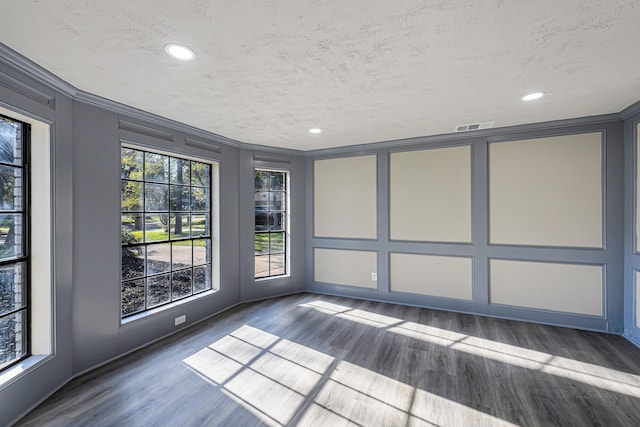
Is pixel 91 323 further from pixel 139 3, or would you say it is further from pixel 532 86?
pixel 532 86

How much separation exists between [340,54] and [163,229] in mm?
2956

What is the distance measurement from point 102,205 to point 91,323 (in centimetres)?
113

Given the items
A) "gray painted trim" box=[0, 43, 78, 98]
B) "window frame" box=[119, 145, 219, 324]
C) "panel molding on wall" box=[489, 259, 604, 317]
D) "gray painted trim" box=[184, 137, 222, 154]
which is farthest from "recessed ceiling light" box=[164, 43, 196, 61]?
"panel molding on wall" box=[489, 259, 604, 317]

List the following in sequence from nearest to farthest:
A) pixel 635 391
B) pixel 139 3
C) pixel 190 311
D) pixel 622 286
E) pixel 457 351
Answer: pixel 139 3
pixel 635 391
pixel 457 351
pixel 622 286
pixel 190 311

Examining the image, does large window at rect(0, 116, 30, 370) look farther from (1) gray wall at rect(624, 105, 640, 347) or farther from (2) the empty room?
(1) gray wall at rect(624, 105, 640, 347)

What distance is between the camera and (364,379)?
257 centimetres

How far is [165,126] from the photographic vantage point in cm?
346

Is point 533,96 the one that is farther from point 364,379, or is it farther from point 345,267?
point 345,267

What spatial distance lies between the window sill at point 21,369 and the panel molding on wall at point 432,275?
165 inches

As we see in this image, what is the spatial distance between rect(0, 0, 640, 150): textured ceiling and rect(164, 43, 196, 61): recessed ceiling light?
0.05 meters

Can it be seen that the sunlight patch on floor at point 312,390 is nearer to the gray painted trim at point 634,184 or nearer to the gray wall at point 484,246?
the gray wall at point 484,246

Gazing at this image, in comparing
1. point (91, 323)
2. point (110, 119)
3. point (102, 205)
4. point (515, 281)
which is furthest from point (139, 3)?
point (515, 281)

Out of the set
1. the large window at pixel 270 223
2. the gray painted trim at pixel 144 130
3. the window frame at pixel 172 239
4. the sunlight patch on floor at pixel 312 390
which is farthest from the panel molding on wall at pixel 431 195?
the gray painted trim at pixel 144 130

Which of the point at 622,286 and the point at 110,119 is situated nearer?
the point at 110,119
